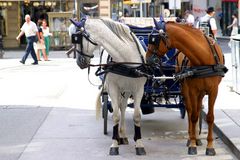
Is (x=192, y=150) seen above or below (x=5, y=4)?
below

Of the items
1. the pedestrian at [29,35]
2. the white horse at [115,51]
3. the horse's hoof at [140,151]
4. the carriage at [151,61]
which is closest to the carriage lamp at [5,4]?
the pedestrian at [29,35]

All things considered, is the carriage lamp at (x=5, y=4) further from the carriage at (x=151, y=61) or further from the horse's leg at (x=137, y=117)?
the horse's leg at (x=137, y=117)

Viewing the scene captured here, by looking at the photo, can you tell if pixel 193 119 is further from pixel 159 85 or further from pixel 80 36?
pixel 80 36

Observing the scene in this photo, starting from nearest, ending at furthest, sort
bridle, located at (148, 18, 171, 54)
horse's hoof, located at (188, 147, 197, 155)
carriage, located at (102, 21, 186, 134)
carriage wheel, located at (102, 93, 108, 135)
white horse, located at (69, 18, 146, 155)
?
bridle, located at (148, 18, 171, 54) → white horse, located at (69, 18, 146, 155) → horse's hoof, located at (188, 147, 197, 155) → carriage, located at (102, 21, 186, 134) → carriage wheel, located at (102, 93, 108, 135)

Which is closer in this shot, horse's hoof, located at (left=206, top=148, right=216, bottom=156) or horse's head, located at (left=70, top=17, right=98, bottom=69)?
horse's head, located at (left=70, top=17, right=98, bottom=69)

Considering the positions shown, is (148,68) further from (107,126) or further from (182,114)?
(182,114)

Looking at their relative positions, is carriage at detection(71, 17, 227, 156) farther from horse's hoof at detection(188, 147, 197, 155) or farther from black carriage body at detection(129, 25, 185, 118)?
black carriage body at detection(129, 25, 185, 118)

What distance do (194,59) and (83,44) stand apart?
5.00ft

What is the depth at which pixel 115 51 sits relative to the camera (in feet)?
25.8

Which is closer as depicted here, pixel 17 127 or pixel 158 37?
pixel 158 37

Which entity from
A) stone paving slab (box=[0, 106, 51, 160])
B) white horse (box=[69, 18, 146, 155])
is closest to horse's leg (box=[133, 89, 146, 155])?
white horse (box=[69, 18, 146, 155])

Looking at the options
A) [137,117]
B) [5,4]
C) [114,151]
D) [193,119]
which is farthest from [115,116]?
[5,4]

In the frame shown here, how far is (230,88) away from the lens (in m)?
14.2

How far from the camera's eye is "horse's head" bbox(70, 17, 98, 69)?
25.7 feet
